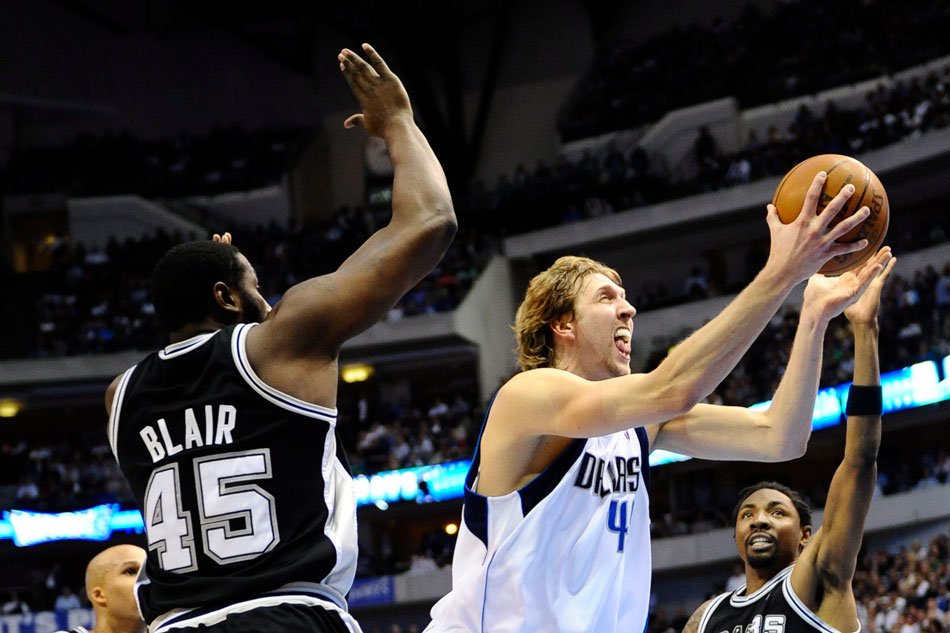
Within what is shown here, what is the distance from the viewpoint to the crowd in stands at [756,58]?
26.8 metres

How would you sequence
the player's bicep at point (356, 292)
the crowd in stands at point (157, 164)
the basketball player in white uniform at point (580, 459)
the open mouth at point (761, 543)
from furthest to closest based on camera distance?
the crowd in stands at point (157, 164) < the open mouth at point (761, 543) < the basketball player in white uniform at point (580, 459) < the player's bicep at point (356, 292)

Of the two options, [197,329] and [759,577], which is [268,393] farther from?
[759,577]

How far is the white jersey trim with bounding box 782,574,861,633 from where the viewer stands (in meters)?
5.18

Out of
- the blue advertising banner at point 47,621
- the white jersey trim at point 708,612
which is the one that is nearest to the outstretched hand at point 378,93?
the white jersey trim at point 708,612

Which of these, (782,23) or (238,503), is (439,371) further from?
(238,503)

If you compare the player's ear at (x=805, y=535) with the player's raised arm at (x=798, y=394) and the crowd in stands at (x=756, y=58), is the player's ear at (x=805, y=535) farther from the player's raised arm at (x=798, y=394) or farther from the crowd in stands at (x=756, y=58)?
the crowd in stands at (x=756, y=58)

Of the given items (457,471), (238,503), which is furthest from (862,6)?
(238,503)

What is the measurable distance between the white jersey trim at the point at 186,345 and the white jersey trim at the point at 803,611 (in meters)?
3.34

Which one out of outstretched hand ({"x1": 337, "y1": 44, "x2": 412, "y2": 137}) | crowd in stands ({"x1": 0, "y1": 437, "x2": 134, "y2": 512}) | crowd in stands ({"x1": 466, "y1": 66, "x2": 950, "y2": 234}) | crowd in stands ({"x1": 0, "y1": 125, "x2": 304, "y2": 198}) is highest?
crowd in stands ({"x1": 0, "y1": 125, "x2": 304, "y2": 198})

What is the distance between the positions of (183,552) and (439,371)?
2646cm

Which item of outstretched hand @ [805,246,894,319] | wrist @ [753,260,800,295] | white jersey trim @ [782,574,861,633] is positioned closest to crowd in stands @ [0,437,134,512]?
white jersey trim @ [782,574,861,633]

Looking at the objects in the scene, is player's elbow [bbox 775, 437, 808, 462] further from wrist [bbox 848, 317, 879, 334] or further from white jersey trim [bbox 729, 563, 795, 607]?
white jersey trim [bbox 729, 563, 795, 607]

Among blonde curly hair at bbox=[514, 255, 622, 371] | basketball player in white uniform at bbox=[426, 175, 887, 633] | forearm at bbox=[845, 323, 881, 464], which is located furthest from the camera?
forearm at bbox=[845, 323, 881, 464]

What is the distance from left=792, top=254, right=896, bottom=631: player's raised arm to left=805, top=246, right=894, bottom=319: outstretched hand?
3.56ft
